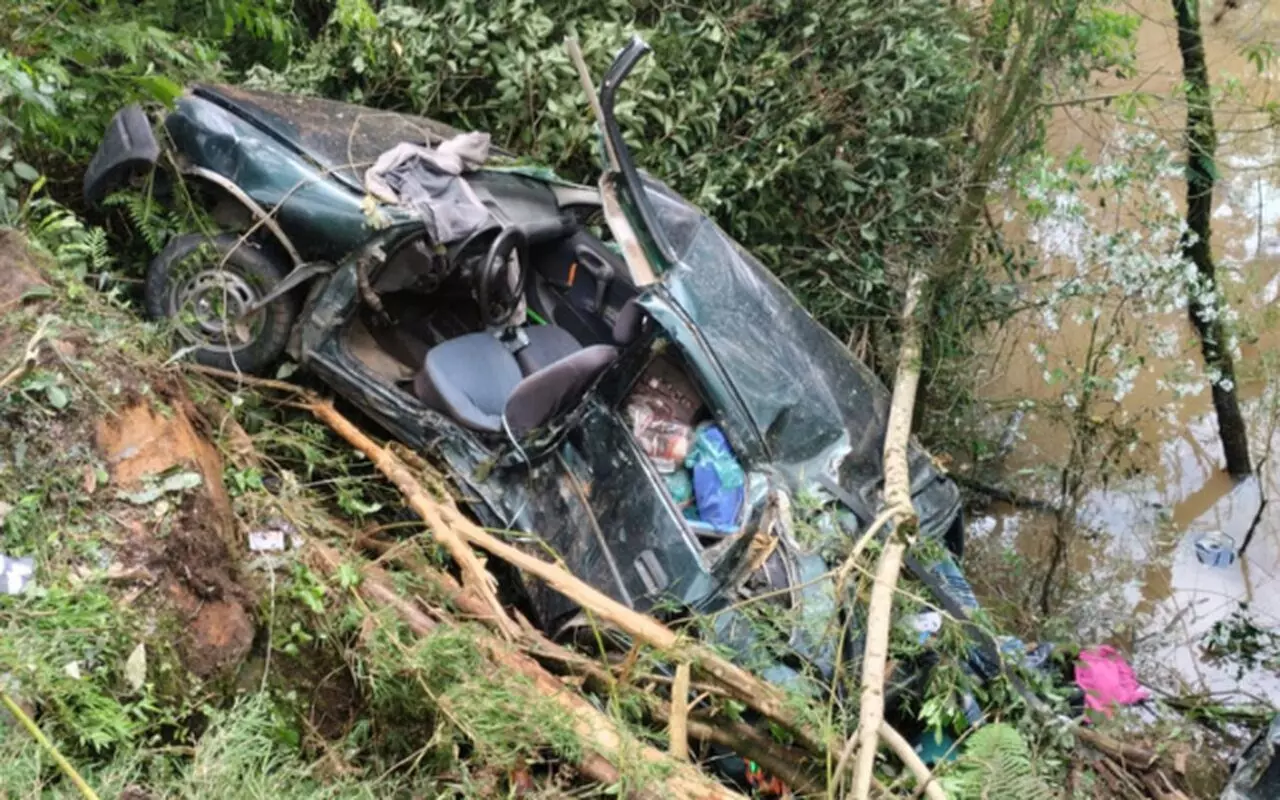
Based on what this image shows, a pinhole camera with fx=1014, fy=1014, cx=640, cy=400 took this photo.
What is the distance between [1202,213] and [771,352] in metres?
3.73

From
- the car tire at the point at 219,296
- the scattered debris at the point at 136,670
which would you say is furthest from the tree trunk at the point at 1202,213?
the scattered debris at the point at 136,670

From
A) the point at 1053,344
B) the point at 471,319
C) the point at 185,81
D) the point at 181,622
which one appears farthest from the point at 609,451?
the point at 1053,344

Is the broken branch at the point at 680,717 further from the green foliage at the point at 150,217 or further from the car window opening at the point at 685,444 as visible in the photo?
the green foliage at the point at 150,217

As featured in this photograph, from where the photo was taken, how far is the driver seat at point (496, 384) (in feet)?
12.4

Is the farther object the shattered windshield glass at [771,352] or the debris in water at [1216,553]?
the debris in water at [1216,553]

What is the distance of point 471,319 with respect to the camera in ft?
14.7

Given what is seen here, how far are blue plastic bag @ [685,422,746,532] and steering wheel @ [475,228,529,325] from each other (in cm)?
99

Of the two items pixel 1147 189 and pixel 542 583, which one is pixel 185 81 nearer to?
pixel 542 583

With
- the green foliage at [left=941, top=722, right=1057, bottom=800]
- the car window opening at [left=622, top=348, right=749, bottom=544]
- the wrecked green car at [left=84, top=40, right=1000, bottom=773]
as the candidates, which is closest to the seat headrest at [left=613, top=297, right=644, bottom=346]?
the wrecked green car at [left=84, top=40, right=1000, bottom=773]

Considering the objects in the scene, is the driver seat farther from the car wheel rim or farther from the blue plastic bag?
the car wheel rim

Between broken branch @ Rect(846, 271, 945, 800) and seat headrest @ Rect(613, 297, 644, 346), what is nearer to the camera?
broken branch @ Rect(846, 271, 945, 800)

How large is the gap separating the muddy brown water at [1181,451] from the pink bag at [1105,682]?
129cm

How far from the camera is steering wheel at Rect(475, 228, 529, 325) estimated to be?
4.02 m

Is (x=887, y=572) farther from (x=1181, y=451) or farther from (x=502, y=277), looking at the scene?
(x=1181, y=451)
